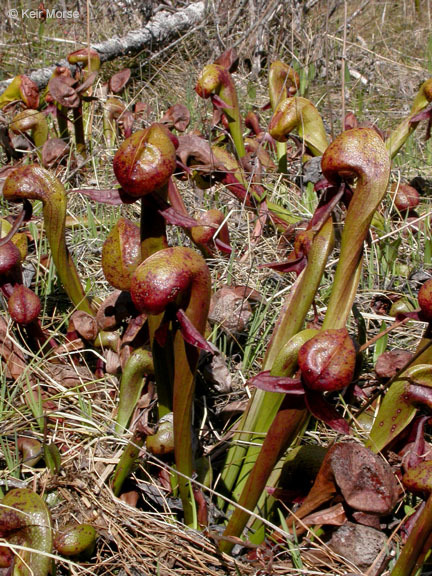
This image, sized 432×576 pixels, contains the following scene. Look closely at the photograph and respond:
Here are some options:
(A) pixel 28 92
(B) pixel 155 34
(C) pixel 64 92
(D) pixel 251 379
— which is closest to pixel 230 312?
(D) pixel 251 379

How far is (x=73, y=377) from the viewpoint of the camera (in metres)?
1.55

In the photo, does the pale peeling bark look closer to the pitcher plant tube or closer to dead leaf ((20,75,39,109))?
dead leaf ((20,75,39,109))

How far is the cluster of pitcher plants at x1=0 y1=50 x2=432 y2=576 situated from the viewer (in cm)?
88

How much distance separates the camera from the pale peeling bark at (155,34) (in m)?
3.58

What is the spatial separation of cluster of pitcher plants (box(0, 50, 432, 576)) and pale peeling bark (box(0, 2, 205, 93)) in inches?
92.6

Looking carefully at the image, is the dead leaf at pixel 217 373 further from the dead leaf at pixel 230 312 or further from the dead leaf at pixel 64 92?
the dead leaf at pixel 64 92

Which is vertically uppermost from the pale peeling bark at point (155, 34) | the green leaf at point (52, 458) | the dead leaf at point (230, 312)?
the pale peeling bark at point (155, 34)

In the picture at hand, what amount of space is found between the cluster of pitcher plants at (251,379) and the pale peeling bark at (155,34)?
235 cm

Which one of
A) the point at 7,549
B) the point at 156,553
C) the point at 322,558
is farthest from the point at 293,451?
the point at 7,549

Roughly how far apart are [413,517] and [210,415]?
0.56 metres

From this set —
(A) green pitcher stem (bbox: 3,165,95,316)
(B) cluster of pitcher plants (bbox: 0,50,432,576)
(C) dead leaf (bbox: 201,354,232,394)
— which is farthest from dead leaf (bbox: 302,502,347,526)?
(A) green pitcher stem (bbox: 3,165,95,316)

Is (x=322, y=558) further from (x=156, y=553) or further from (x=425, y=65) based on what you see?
(x=425, y=65)

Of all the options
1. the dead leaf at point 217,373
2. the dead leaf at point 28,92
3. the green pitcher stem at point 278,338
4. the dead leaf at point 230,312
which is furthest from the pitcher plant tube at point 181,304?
the dead leaf at point 28,92

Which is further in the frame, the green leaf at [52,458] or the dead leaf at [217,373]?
the dead leaf at [217,373]
